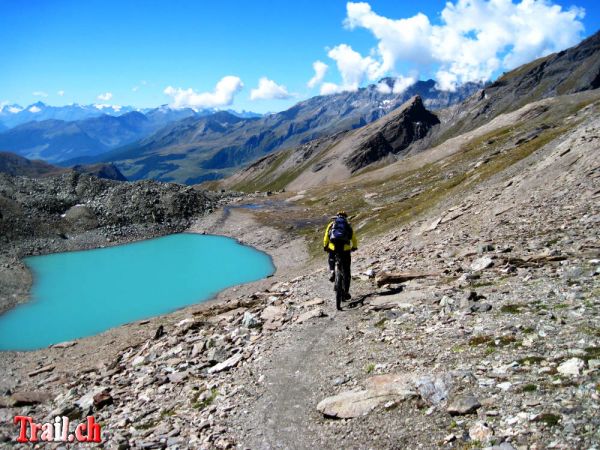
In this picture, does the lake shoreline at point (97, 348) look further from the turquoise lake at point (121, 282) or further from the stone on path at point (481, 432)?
the stone on path at point (481, 432)

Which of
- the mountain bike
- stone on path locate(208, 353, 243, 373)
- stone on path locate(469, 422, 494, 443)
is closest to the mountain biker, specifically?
the mountain bike

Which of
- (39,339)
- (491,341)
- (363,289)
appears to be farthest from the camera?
(39,339)

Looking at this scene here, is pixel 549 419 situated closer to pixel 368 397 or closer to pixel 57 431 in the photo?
pixel 368 397

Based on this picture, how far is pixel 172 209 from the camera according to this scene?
10331 cm

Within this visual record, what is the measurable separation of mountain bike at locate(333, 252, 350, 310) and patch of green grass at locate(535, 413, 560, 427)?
1219 cm

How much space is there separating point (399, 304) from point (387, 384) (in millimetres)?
7121

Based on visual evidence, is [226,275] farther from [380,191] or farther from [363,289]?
[380,191]

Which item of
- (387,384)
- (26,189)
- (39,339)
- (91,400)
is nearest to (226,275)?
(39,339)

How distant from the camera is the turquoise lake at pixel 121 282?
4662 centimetres

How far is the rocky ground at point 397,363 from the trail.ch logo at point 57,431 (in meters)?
0.47

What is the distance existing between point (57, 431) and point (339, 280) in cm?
1257

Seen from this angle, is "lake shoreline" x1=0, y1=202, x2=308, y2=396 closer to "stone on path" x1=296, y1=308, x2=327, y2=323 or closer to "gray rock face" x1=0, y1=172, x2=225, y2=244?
"stone on path" x1=296, y1=308, x2=327, y2=323

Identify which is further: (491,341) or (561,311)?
(561,311)

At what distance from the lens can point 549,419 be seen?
8555 mm
